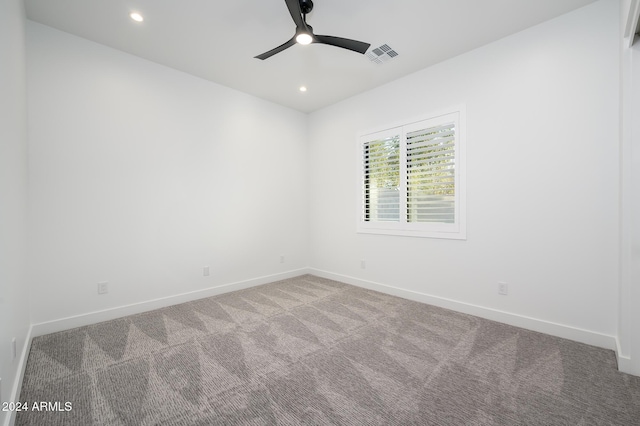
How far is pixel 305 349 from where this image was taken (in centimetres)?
239

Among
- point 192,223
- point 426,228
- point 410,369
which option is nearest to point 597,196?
point 426,228

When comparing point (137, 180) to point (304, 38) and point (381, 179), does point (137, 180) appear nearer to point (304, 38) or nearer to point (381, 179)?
point (304, 38)

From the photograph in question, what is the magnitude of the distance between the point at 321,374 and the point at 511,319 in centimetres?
217

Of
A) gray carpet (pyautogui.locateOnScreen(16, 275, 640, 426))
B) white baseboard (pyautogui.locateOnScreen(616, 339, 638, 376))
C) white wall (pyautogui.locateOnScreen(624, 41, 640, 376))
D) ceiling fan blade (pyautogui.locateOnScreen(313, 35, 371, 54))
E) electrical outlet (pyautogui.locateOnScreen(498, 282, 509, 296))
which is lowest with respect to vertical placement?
gray carpet (pyautogui.locateOnScreen(16, 275, 640, 426))

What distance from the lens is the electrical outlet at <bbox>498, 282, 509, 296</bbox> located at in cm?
291

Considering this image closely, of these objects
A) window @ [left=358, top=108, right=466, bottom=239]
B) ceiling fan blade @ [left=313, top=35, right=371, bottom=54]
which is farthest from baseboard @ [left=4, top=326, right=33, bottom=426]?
window @ [left=358, top=108, right=466, bottom=239]

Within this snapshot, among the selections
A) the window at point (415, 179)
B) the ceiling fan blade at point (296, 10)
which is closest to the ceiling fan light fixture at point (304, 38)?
the ceiling fan blade at point (296, 10)

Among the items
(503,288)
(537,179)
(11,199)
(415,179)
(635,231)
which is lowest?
(503,288)

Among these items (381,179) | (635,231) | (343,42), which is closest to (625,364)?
(635,231)

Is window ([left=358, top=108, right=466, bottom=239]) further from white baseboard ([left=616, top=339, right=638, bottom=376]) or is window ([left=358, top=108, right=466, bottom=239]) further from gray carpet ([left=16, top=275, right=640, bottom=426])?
white baseboard ([left=616, top=339, right=638, bottom=376])

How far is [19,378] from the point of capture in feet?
6.00

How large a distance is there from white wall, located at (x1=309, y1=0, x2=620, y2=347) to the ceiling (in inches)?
9.6

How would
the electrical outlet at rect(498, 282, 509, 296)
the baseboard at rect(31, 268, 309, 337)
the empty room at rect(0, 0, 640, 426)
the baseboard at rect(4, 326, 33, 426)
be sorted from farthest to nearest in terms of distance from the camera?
1. the electrical outlet at rect(498, 282, 509, 296)
2. the baseboard at rect(31, 268, 309, 337)
3. the empty room at rect(0, 0, 640, 426)
4. the baseboard at rect(4, 326, 33, 426)

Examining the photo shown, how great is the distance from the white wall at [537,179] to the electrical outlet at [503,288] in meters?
0.04
